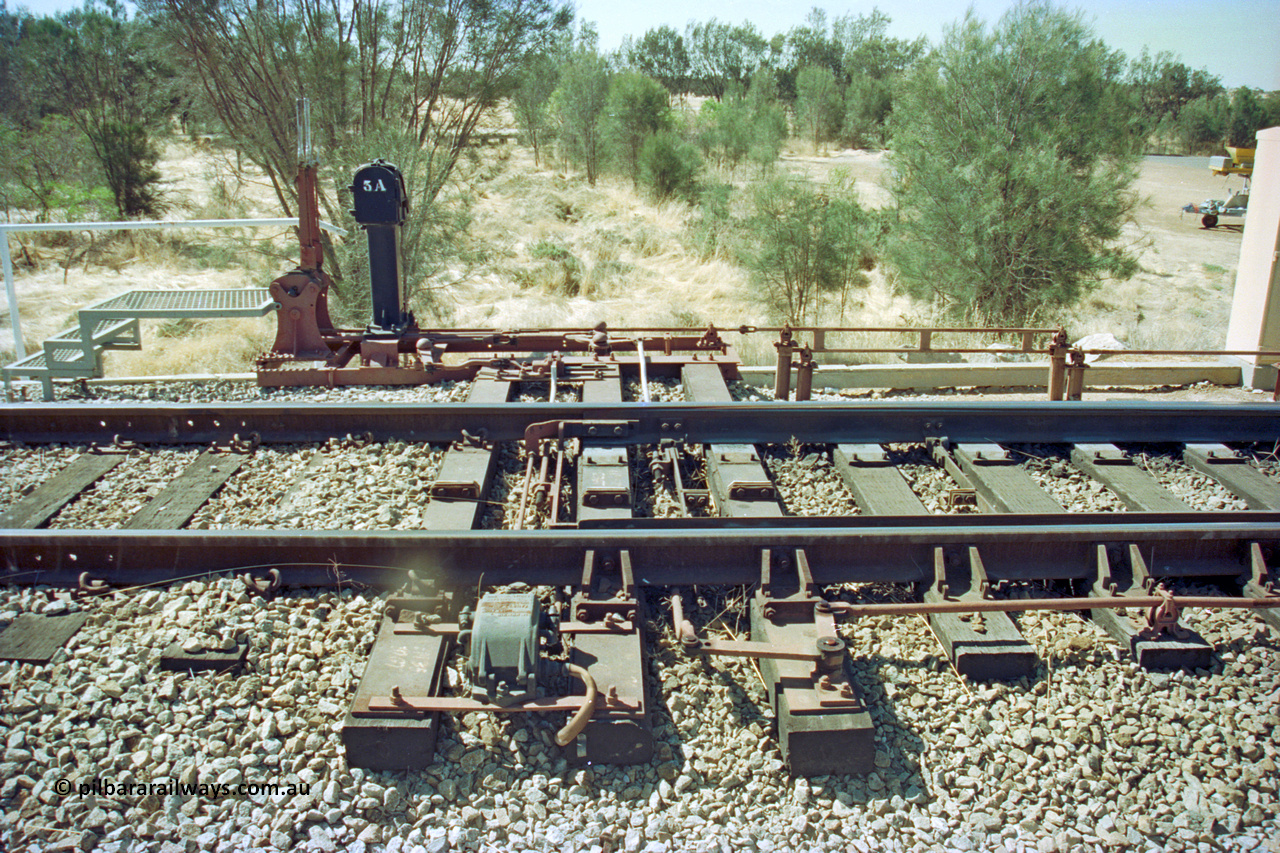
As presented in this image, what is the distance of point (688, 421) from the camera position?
564cm

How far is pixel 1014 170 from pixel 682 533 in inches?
519

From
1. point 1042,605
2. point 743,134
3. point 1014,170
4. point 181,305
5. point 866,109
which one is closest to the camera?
point 1042,605

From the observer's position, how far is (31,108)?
2644 cm

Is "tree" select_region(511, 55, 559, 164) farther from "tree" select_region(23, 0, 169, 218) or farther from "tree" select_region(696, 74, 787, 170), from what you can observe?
"tree" select_region(23, 0, 169, 218)

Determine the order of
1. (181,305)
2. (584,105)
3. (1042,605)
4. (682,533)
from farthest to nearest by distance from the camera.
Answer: (584,105), (181,305), (682,533), (1042,605)

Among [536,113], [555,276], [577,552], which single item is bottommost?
[577,552]

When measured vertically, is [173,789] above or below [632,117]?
below

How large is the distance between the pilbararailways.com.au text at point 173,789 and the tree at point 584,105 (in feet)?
104

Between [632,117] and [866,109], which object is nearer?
[632,117]

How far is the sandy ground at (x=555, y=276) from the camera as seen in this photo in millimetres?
14945

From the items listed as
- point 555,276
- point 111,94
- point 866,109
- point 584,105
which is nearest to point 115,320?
point 555,276

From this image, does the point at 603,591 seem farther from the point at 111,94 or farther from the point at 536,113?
the point at 536,113

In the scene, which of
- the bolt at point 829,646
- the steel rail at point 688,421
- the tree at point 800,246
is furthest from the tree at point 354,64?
the bolt at point 829,646

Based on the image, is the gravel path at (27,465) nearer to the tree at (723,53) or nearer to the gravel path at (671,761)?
the gravel path at (671,761)
